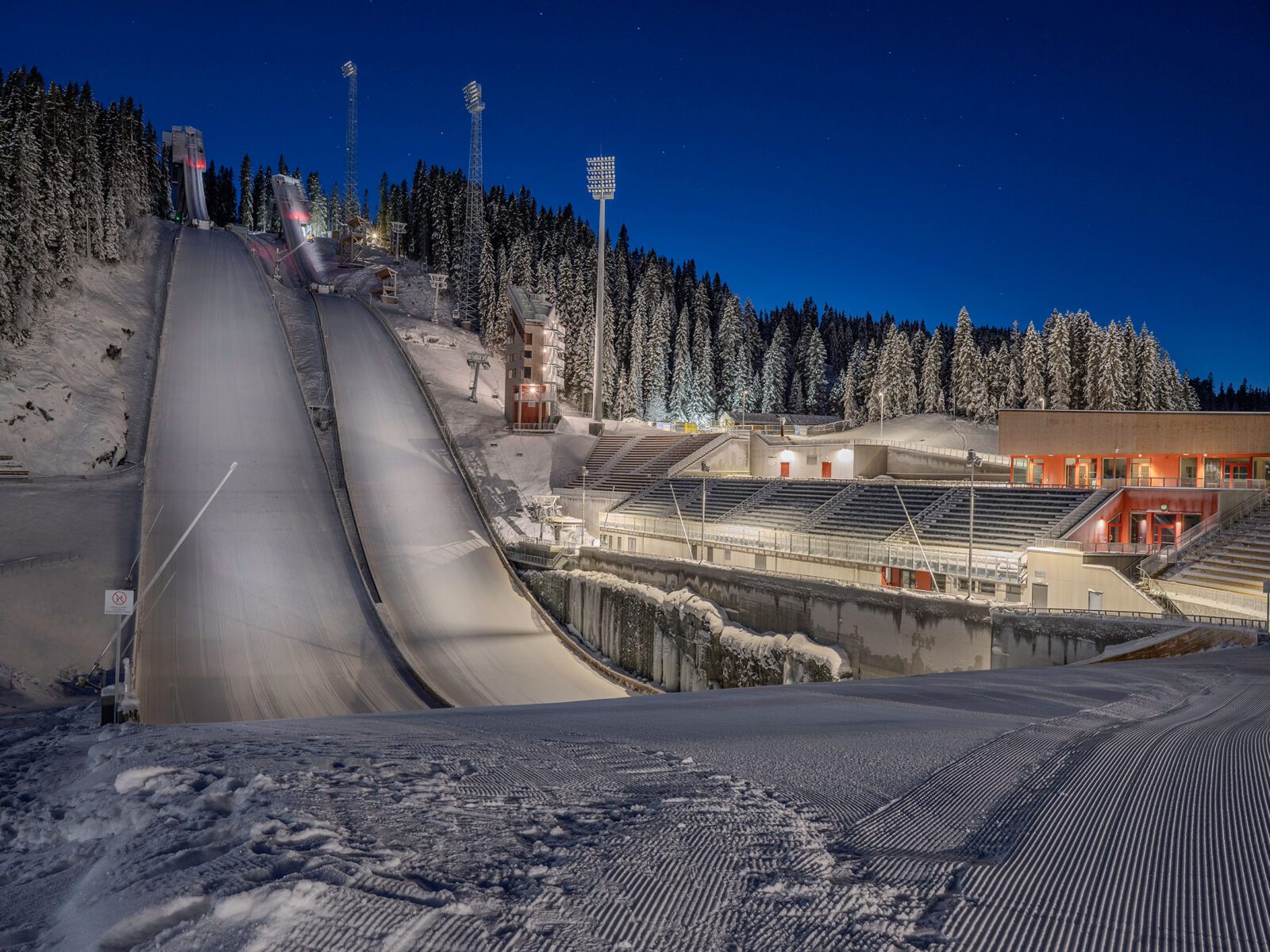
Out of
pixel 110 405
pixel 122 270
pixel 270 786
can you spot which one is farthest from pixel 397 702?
pixel 122 270

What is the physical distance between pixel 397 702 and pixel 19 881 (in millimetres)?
18211

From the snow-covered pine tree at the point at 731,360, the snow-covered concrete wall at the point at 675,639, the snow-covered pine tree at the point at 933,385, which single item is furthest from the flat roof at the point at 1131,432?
the snow-covered pine tree at the point at 731,360

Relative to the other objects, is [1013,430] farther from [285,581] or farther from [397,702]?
[285,581]

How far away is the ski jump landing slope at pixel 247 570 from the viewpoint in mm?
20641

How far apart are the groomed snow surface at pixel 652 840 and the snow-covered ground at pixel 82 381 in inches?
1194

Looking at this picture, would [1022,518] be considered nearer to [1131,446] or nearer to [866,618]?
[866,618]

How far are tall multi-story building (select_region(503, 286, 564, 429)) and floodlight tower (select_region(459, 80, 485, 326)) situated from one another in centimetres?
2419

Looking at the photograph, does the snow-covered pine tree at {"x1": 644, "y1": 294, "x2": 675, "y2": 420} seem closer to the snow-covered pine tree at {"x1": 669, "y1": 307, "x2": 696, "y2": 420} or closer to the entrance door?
the snow-covered pine tree at {"x1": 669, "y1": 307, "x2": 696, "y2": 420}

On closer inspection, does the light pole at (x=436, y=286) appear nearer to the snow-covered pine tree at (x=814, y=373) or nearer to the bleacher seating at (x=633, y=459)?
the bleacher seating at (x=633, y=459)

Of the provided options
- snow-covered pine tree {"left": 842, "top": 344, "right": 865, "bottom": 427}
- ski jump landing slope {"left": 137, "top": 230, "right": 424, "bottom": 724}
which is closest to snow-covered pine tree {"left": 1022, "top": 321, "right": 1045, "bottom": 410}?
snow-covered pine tree {"left": 842, "top": 344, "right": 865, "bottom": 427}

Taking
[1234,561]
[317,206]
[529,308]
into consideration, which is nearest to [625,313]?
[529,308]

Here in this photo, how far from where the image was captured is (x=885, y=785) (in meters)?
4.73

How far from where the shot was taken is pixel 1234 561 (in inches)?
812

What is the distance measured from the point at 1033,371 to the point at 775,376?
89.9 feet
